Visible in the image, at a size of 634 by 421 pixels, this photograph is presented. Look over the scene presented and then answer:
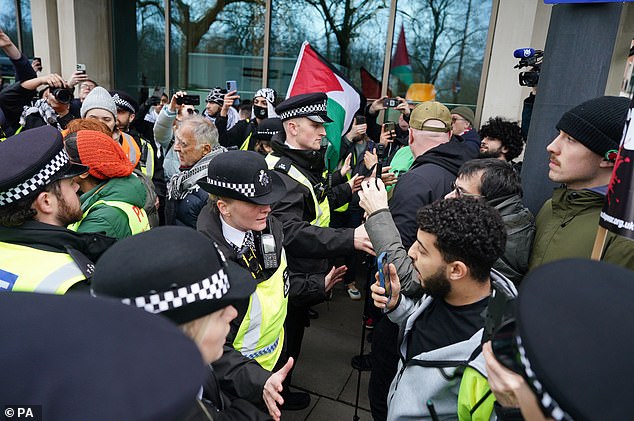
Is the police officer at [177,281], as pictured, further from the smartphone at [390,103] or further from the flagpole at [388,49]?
the flagpole at [388,49]

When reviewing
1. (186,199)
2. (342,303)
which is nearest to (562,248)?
(186,199)

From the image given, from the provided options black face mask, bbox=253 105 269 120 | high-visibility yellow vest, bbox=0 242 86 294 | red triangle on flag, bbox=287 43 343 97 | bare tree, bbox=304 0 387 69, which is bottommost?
high-visibility yellow vest, bbox=0 242 86 294

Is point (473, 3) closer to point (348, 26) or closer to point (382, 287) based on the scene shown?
point (348, 26)

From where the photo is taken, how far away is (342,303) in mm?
4809

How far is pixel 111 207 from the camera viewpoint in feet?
7.14

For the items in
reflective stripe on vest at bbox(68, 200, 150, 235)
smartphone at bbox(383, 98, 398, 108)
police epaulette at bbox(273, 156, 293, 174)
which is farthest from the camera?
smartphone at bbox(383, 98, 398, 108)

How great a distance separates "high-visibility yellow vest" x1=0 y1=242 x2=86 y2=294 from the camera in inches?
55.6

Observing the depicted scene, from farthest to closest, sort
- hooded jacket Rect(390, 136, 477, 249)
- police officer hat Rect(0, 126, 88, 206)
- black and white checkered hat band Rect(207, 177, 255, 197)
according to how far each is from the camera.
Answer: hooded jacket Rect(390, 136, 477, 249)
black and white checkered hat band Rect(207, 177, 255, 197)
police officer hat Rect(0, 126, 88, 206)

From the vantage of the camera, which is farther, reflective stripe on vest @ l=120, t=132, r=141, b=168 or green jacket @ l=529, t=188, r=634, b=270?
reflective stripe on vest @ l=120, t=132, r=141, b=168

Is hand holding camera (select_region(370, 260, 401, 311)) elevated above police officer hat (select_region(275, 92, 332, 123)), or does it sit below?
below

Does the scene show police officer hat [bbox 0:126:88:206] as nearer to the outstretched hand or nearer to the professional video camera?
the outstretched hand

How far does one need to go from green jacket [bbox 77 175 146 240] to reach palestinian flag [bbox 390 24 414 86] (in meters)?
5.87

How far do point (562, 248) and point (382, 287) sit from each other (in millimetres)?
826

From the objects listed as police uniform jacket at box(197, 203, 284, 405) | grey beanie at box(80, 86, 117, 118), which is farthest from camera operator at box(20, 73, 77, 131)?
police uniform jacket at box(197, 203, 284, 405)
